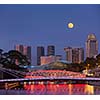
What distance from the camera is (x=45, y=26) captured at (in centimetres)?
1132

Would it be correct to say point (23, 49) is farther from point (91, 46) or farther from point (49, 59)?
point (91, 46)

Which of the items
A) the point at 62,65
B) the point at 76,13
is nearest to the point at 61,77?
the point at 62,65

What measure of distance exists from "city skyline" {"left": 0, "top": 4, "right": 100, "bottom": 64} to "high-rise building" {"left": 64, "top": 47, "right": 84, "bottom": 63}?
7 cm

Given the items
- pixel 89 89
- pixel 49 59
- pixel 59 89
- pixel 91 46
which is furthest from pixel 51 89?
pixel 91 46

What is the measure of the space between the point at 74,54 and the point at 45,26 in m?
0.59

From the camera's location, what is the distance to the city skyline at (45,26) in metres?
11.2

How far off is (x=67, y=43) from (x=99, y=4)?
2.41 feet

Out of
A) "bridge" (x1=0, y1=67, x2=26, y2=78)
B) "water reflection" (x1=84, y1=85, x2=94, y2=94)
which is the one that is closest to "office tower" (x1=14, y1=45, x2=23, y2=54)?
"bridge" (x1=0, y1=67, x2=26, y2=78)

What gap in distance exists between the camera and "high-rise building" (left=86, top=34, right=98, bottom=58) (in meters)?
11.2

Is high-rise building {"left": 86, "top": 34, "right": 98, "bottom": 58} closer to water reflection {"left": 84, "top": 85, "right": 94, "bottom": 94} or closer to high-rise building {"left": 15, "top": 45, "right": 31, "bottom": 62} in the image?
water reflection {"left": 84, "top": 85, "right": 94, "bottom": 94}

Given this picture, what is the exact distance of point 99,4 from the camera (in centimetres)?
1111

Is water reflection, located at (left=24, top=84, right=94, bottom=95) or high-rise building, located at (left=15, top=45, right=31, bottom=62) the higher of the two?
high-rise building, located at (left=15, top=45, right=31, bottom=62)
